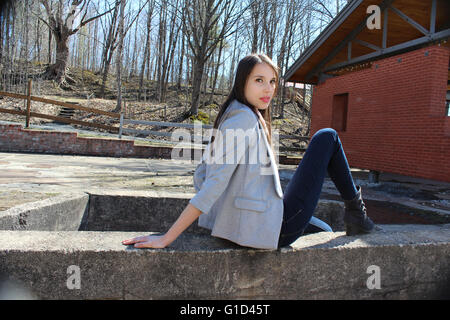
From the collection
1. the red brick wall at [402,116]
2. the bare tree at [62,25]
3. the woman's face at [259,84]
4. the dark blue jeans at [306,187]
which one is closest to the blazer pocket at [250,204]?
the dark blue jeans at [306,187]

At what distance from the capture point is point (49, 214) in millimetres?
2268

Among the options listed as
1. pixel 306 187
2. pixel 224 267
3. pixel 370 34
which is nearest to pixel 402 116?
pixel 370 34

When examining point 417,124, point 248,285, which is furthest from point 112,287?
point 417,124

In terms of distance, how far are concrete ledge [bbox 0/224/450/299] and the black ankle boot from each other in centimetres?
8

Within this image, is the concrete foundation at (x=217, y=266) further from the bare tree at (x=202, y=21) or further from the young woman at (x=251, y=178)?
the bare tree at (x=202, y=21)

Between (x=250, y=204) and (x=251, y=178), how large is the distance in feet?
0.42

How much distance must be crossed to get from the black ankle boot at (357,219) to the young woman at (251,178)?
5.3 inches

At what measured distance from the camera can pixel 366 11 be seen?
946cm

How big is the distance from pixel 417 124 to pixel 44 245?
28.0 feet

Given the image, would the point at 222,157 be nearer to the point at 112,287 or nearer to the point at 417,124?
the point at 112,287

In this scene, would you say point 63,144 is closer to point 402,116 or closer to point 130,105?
point 402,116

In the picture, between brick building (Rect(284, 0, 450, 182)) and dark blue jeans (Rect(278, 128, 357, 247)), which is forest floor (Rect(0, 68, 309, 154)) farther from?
dark blue jeans (Rect(278, 128, 357, 247))

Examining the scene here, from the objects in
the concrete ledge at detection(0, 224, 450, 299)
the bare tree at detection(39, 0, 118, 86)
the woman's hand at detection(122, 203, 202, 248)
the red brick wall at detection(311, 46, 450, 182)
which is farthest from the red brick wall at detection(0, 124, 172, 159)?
the bare tree at detection(39, 0, 118, 86)

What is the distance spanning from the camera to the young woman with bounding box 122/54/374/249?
5.14ft
